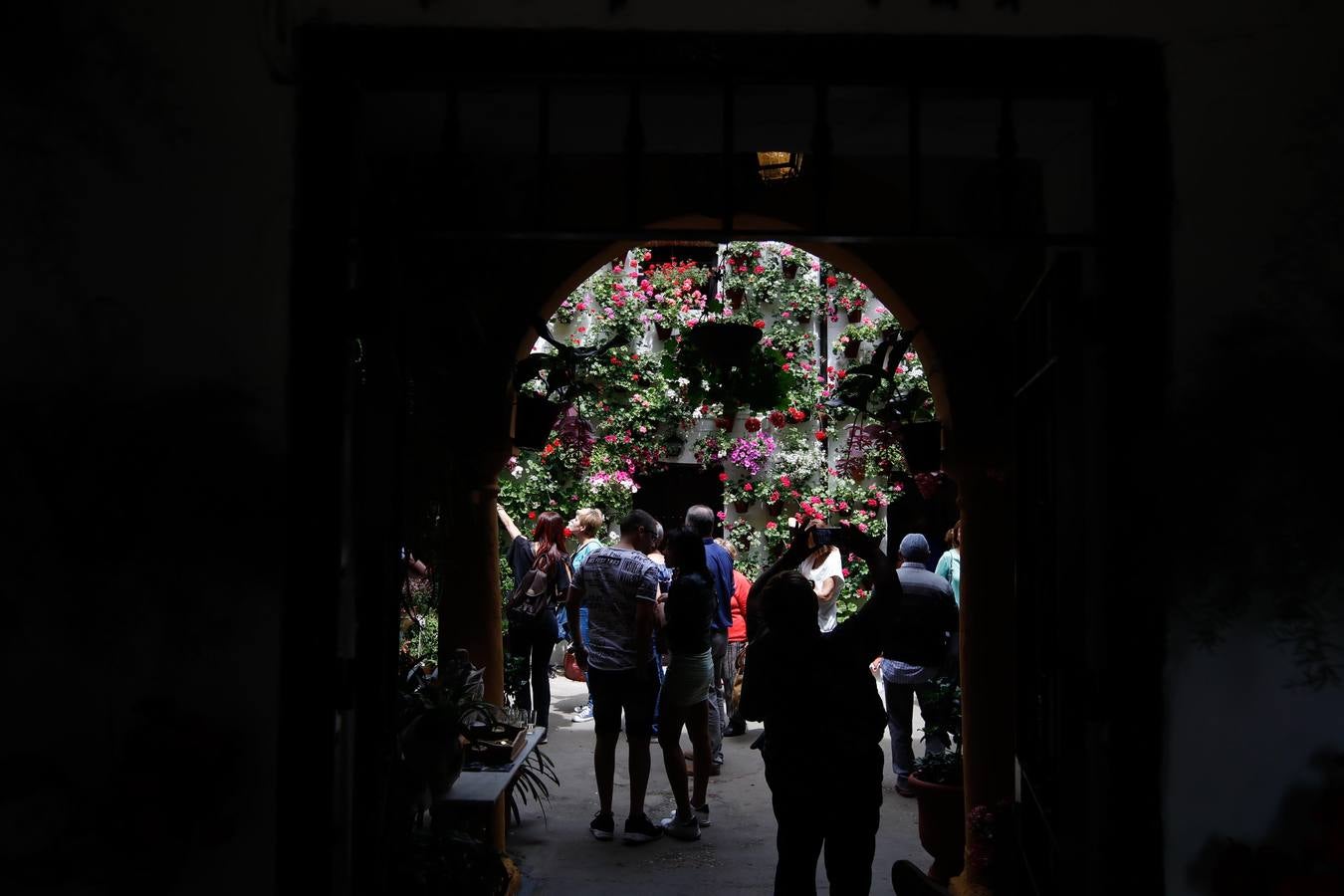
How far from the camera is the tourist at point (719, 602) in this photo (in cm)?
715

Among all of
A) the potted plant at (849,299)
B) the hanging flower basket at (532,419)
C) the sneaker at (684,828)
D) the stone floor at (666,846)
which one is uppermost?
the potted plant at (849,299)

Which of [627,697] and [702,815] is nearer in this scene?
[627,697]

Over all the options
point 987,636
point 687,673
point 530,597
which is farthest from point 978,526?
point 530,597

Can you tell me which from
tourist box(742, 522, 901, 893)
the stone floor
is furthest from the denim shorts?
tourist box(742, 522, 901, 893)

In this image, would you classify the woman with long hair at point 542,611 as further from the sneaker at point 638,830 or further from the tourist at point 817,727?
the tourist at point 817,727

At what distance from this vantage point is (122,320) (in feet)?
8.39

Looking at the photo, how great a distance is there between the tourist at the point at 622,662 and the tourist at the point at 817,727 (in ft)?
6.63

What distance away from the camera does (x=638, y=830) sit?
6.14 metres

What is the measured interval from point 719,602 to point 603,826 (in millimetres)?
1792

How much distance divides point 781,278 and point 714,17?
1014 cm

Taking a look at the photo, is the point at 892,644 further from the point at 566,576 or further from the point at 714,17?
the point at 714,17

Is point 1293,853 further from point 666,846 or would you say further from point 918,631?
point 918,631

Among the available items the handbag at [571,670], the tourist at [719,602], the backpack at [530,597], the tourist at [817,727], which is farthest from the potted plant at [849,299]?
the tourist at [817,727]

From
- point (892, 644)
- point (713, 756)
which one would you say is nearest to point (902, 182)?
point (892, 644)
